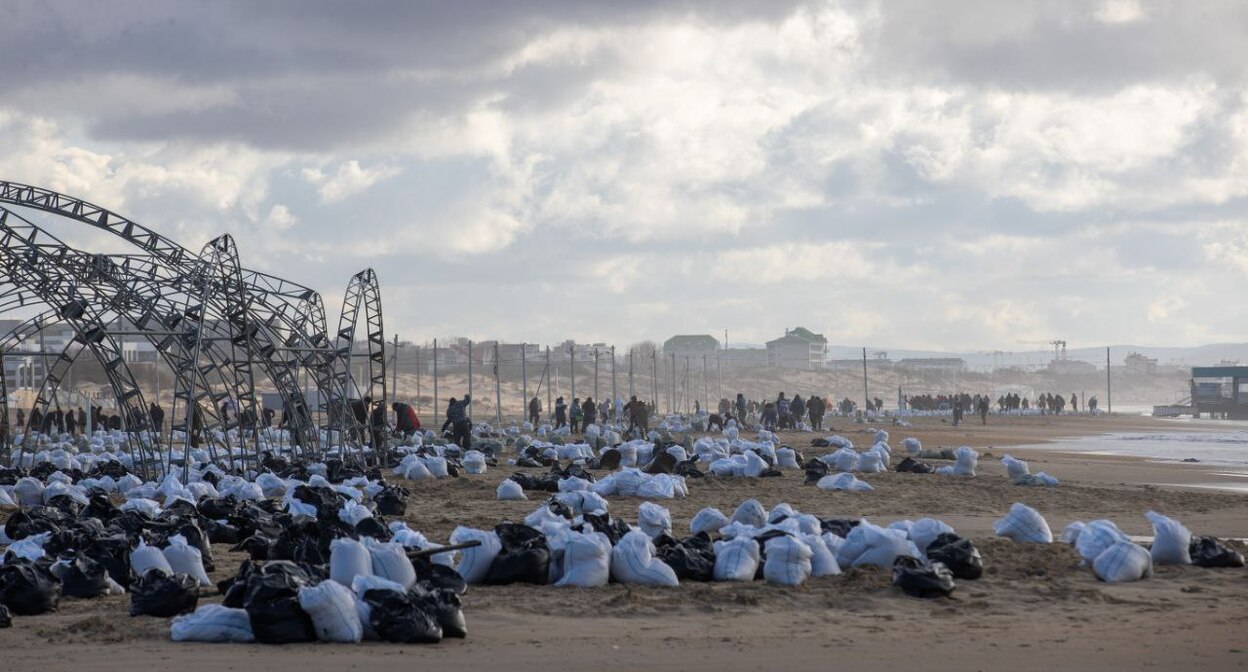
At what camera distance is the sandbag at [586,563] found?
907 cm

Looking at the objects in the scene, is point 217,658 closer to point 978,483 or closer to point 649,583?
point 649,583

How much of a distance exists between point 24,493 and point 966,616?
1205cm

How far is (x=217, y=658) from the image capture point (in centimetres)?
679

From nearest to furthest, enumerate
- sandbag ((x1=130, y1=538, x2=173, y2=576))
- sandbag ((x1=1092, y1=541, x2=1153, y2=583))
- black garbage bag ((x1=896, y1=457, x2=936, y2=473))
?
sandbag ((x1=130, y1=538, x2=173, y2=576)), sandbag ((x1=1092, y1=541, x2=1153, y2=583)), black garbage bag ((x1=896, y1=457, x2=936, y2=473))

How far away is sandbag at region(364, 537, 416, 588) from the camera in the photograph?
27.1 ft

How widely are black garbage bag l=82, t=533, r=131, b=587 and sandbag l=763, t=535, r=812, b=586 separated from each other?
14.3 ft

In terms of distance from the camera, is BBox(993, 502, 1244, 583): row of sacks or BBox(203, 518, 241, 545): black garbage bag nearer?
BBox(993, 502, 1244, 583): row of sacks

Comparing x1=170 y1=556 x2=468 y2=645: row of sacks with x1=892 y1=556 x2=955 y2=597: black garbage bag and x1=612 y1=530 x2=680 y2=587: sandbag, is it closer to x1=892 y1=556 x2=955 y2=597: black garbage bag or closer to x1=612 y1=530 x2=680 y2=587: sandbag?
x1=612 y1=530 x2=680 y2=587: sandbag

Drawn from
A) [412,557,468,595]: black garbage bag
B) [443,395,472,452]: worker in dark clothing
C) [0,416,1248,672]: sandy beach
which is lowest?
[0,416,1248,672]: sandy beach

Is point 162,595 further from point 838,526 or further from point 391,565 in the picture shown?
point 838,526

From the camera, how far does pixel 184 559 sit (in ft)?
30.3

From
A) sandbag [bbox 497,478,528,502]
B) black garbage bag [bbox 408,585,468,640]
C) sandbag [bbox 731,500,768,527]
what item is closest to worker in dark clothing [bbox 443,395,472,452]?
sandbag [bbox 497,478,528,502]

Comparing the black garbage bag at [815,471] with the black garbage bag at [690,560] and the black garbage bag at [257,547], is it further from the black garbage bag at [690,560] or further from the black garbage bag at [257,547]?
the black garbage bag at [257,547]

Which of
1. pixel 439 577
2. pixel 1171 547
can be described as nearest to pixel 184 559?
pixel 439 577
